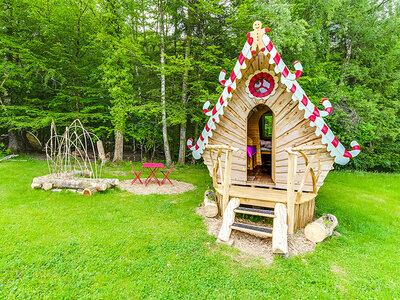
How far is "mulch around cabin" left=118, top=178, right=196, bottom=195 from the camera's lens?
711cm

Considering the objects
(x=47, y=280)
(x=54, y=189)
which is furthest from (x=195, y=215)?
(x=54, y=189)

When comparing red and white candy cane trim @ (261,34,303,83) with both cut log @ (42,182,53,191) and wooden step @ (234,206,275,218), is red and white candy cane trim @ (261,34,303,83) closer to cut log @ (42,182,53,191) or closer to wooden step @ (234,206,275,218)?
wooden step @ (234,206,275,218)

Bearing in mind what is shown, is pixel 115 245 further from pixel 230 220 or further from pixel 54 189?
pixel 54 189

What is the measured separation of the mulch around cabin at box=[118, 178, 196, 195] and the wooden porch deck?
9.24 ft

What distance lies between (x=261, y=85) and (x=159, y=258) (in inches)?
170

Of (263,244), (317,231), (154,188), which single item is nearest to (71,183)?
(154,188)

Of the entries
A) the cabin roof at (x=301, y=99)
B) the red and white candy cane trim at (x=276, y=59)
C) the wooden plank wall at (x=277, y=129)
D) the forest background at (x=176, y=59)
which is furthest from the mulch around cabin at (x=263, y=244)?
the forest background at (x=176, y=59)

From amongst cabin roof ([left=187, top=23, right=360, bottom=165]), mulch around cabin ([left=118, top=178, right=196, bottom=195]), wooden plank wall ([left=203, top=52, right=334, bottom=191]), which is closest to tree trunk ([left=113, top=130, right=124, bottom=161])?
mulch around cabin ([left=118, top=178, right=196, bottom=195])

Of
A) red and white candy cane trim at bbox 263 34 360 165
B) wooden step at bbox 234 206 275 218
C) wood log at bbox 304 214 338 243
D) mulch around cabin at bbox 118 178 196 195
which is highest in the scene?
red and white candy cane trim at bbox 263 34 360 165

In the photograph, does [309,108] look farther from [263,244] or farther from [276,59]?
[263,244]

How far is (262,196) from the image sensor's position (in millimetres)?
4613

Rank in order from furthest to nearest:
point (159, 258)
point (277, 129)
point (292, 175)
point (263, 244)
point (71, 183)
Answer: point (71, 183), point (277, 129), point (263, 244), point (292, 175), point (159, 258)

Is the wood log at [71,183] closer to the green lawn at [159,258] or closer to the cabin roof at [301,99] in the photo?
the green lawn at [159,258]

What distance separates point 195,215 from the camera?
5.20 m
